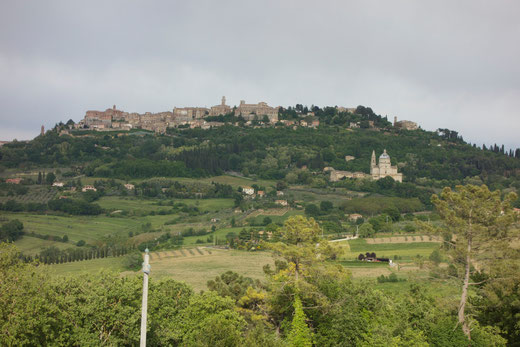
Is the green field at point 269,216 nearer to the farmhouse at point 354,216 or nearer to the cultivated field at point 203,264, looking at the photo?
the farmhouse at point 354,216

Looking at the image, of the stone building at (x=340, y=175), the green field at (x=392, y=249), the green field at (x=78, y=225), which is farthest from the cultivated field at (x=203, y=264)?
the stone building at (x=340, y=175)

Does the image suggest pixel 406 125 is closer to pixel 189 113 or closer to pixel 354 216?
pixel 189 113

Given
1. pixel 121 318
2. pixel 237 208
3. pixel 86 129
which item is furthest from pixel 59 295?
pixel 86 129

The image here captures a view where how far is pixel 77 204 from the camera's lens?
230 feet

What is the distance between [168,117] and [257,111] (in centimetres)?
3101

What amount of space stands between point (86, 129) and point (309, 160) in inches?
2977

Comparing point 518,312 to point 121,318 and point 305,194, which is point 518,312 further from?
point 305,194

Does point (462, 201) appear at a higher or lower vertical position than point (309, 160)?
lower

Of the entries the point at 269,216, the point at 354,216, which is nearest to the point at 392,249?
the point at 354,216

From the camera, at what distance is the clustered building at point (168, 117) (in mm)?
146375

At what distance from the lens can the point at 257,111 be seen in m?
154

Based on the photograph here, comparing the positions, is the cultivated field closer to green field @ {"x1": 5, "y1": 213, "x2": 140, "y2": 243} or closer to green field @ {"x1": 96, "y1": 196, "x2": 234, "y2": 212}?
green field @ {"x1": 5, "y1": 213, "x2": 140, "y2": 243}

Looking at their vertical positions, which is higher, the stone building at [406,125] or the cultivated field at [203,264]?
the stone building at [406,125]

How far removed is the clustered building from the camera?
14638 centimetres
